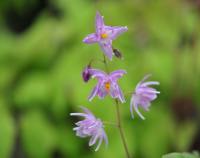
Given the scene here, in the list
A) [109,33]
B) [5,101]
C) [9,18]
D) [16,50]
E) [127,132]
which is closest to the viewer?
[109,33]

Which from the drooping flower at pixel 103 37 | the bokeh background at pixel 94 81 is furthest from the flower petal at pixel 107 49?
the bokeh background at pixel 94 81

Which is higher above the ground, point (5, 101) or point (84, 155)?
point (5, 101)

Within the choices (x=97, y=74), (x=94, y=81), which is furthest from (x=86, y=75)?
(x=94, y=81)

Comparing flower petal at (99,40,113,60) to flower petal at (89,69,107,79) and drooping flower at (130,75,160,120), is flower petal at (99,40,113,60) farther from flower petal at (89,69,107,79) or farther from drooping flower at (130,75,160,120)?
drooping flower at (130,75,160,120)

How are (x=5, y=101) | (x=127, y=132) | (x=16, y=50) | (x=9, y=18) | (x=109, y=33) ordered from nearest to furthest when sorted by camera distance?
(x=109, y=33), (x=127, y=132), (x=5, y=101), (x=16, y=50), (x=9, y=18)

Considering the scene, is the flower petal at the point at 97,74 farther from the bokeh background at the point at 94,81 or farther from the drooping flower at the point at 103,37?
the bokeh background at the point at 94,81

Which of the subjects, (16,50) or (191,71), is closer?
(191,71)

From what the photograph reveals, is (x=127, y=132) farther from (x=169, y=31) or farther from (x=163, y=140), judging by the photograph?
(x=169, y=31)

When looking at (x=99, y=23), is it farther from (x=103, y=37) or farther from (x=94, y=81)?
(x=94, y=81)

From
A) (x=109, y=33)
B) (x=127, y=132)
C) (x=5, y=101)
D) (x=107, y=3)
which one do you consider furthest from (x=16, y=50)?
(x=109, y=33)
